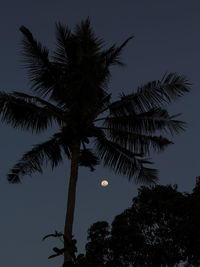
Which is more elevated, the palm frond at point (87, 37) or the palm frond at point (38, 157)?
the palm frond at point (87, 37)

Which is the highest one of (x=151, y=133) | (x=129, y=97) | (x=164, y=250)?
(x=129, y=97)

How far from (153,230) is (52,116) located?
14020mm

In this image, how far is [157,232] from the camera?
21.2m

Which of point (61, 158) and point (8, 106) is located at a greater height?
point (8, 106)

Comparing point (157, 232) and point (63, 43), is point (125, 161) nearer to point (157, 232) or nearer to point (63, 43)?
point (63, 43)

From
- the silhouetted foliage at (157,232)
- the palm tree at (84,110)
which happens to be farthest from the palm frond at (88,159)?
the silhouetted foliage at (157,232)

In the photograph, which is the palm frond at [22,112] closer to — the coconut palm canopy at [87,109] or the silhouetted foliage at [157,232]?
the coconut palm canopy at [87,109]

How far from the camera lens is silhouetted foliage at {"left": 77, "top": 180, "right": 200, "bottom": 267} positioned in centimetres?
1945

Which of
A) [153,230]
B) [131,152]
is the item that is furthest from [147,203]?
[131,152]

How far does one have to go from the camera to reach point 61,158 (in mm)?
10656

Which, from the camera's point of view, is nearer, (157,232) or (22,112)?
(22,112)

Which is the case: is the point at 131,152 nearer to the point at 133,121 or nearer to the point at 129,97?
the point at 133,121

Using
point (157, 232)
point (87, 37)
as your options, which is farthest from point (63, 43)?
point (157, 232)

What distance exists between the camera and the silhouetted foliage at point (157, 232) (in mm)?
19453
